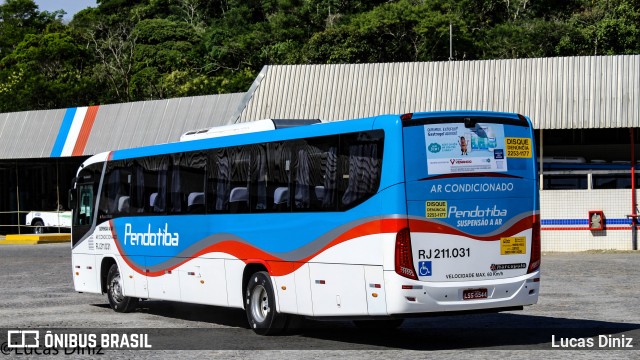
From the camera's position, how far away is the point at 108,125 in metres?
44.4

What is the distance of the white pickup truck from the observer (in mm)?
48906

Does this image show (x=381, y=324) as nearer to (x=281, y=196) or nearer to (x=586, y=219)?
(x=281, y=196)

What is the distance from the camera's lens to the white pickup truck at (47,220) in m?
48.9

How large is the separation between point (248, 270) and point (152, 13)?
307ft

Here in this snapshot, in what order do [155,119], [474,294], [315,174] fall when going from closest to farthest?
[474,294] < [315,174] < [155,119]

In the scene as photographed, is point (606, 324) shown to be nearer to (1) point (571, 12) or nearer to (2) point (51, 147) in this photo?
(2) point (51, 147)

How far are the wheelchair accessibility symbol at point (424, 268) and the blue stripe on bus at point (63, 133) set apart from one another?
114 ft

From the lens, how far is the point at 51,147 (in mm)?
46094

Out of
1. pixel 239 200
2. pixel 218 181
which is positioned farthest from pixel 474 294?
pixel 218 181

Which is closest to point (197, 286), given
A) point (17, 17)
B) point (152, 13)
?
point (152, 13)

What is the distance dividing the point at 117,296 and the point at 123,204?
1.58 meters

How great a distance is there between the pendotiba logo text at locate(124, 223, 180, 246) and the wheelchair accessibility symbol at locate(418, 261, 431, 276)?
5.60 metres

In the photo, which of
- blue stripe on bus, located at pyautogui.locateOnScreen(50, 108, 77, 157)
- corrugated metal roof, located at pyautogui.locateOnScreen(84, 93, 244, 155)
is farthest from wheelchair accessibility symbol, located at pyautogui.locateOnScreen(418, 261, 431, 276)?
blue stripe on bus, located at pyautogui.locateOnScreen(50, 108, 77, 157)

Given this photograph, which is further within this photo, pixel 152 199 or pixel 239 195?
pixel 152 199
